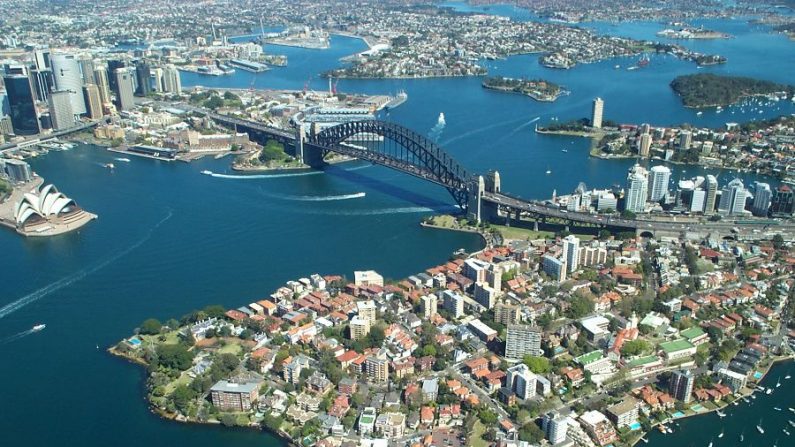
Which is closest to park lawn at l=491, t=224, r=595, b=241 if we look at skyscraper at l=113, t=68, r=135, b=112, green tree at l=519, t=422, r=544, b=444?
green tree at l=519, t=422, r=544, b=444

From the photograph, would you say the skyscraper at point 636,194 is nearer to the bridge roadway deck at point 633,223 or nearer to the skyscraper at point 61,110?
the bridge roadway deck at point 633,223

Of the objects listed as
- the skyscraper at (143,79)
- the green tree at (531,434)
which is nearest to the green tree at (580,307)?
the green tree at (531,434)

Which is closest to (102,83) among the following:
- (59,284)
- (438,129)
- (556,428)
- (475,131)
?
(438,129)

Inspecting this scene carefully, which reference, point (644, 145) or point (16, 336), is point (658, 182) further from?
point (16, 336)

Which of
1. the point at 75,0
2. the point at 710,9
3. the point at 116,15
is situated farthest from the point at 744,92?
the point at 75,0

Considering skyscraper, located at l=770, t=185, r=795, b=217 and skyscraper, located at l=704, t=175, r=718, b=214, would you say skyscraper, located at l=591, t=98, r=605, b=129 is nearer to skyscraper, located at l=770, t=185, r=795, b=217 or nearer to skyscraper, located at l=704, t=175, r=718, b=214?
skyscraper, located at l=704, t=175, r=718, b=214

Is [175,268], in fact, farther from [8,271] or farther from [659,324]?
[659,324]

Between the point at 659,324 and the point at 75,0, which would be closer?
the point at 659,324
